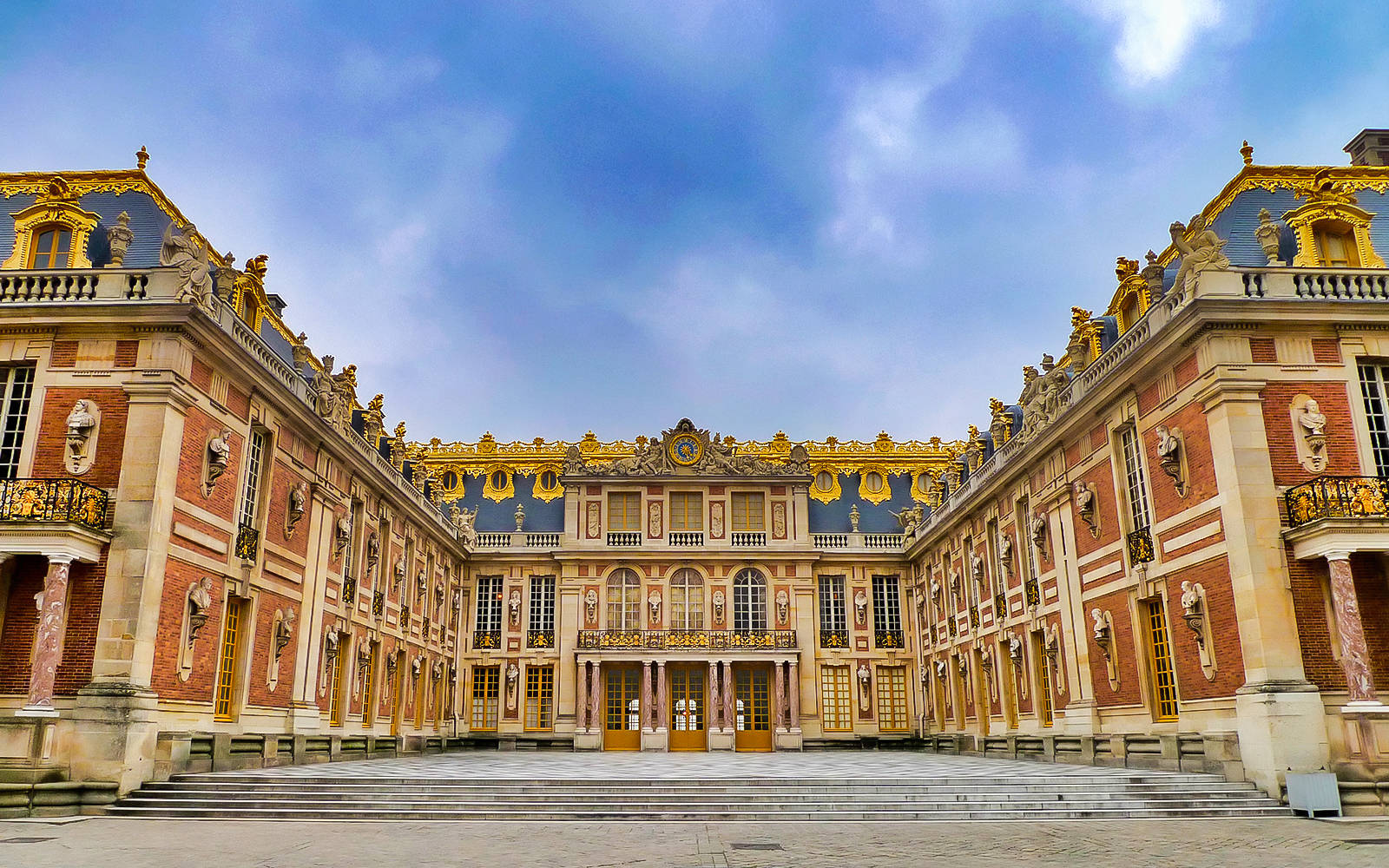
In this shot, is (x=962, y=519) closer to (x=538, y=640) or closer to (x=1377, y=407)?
(x=1377, y=407)

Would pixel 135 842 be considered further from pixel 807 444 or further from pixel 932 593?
pixel 807 444

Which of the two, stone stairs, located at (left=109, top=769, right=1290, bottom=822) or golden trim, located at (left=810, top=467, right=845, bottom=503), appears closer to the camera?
stone stairs, located at (left=109, top=769, right=1290, bottom=822)

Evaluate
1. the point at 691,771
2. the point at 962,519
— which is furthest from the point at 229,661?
the point at 962,519

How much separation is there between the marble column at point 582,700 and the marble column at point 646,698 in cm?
222

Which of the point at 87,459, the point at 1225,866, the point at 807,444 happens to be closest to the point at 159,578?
the point at 87,459

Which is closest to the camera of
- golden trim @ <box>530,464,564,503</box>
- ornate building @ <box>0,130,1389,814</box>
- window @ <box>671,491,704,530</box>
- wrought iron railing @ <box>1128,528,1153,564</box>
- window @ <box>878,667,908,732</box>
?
ornate building @ <box>0,130,1389,814</box>

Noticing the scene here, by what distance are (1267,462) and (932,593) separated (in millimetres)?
20498

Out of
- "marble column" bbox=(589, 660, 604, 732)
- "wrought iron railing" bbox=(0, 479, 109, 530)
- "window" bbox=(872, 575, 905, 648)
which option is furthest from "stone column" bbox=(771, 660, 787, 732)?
"wrought iron railing" bbox=(0, 479, 109, 530)

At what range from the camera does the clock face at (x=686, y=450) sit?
1580 inches

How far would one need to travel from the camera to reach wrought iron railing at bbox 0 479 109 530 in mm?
15797

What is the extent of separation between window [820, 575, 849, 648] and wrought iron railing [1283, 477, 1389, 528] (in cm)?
2419

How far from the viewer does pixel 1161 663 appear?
63.8 ft

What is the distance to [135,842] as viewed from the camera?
38.1ft

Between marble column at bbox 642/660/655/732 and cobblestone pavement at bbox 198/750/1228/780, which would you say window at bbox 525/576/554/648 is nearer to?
marble column at bbox 642/660/655/732
